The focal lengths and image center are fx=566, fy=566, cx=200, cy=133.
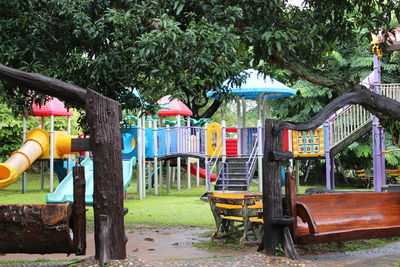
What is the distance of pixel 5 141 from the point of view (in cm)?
2550

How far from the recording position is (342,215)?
7.47 metres

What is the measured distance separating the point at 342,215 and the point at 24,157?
45.3 ft

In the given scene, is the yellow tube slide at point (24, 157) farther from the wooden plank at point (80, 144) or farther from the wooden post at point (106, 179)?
the wooden post at point (106, 179)

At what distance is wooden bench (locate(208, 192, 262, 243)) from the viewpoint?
877 cm

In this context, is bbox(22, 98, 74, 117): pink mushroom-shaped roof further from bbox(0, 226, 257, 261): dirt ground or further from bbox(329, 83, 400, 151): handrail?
bbox(0, 226, 257, 261): dirt ground

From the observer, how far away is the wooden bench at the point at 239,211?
877 cm

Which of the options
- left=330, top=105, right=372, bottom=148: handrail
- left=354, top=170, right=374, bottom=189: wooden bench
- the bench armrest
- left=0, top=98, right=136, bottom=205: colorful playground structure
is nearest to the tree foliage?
the bench armrest

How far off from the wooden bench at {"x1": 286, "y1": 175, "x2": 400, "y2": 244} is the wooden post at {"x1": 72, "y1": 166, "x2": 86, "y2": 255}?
7.93 ft

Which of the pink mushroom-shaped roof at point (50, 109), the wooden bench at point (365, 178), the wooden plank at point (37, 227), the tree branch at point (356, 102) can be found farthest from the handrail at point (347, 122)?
the wooden plank at point (37, 227)

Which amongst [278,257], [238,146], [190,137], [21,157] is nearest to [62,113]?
[21,157]

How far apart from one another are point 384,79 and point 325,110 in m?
21.7

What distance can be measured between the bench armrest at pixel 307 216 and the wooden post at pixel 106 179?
2.10 m

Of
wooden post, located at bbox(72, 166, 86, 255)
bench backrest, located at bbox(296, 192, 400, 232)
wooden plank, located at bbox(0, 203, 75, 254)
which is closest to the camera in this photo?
wooden plank, located at bbox(0, 203, 75, 254)

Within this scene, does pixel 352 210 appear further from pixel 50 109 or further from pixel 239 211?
pixel 50 109
